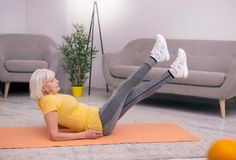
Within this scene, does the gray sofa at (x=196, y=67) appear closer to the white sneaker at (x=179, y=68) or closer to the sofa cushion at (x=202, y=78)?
the sofa cushion at (x=202, y=78)

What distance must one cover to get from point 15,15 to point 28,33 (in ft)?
Result: 1.16

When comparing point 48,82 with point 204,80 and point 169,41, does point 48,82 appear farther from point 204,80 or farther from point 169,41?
point 169,41

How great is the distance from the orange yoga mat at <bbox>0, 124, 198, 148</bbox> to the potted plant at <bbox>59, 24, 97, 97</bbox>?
7.04 ft

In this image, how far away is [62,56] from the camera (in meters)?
5.34

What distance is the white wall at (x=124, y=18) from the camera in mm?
4770

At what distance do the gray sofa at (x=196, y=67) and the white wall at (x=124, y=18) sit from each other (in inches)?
14.2

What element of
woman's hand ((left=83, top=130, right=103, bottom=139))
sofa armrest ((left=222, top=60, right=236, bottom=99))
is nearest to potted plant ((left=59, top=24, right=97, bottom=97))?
sofa armrest ((left=222, top=60, right=236, bottom=99))

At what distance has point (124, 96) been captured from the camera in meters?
2.50

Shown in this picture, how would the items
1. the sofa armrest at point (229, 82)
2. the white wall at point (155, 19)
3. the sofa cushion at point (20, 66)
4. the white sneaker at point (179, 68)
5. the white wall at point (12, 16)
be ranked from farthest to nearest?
1. the white wall at point (12, 16)
2. the white wall at point (155, 19)
3. the sofa cushion at point (20, 66)
4. the sofa armrest at point (229, 82)
5. the white sneaker at point (179, 68)

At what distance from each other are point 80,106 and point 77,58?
2461mm

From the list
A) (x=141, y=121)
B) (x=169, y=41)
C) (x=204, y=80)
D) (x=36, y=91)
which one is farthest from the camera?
(x=169, y=41)

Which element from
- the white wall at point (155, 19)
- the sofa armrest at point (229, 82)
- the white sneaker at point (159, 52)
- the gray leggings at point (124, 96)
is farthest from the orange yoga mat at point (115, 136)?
the white wall at point (155, 19)

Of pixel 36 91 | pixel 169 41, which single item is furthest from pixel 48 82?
pixel 169 41

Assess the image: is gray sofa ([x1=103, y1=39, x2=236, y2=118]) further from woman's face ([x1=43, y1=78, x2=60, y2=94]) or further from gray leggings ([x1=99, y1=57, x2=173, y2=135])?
woman's face ([x1=43, y1=78, x2=60, y2=94])
